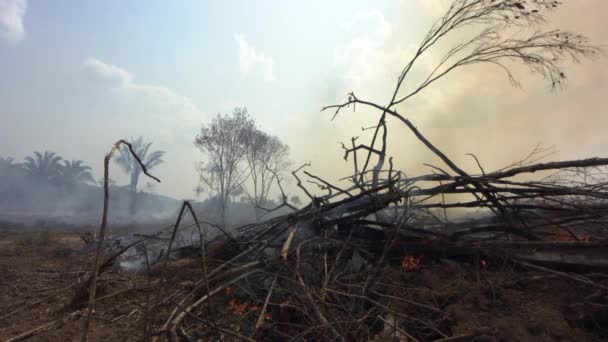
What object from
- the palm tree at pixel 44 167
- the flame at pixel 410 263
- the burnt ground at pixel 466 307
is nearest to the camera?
the burnt ground at pixel 466 307

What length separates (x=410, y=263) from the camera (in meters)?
3.09

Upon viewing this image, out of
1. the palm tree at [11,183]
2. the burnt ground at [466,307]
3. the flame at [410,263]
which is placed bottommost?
the burnt ground at [466,307]

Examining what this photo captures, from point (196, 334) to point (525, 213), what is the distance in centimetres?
345

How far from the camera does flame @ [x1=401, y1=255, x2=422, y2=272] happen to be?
120 inches

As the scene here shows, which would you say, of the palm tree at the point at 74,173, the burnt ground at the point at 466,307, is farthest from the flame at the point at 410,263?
the palm tree at the point at 74,173

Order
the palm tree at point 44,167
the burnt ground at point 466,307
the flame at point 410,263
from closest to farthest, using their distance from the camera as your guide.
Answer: the burnt ground at point 466,307 → the flame at point 410,263 → the palm tree at point 44,167

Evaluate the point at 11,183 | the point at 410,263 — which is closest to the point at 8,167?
the point at 11,183

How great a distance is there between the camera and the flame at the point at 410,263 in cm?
304

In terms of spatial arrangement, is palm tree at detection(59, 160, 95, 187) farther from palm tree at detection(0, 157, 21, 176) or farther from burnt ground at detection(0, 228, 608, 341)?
burnt ground at detection(0, 228, 608, 341)

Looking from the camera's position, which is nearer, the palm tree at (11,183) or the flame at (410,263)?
the flame at (410,263)

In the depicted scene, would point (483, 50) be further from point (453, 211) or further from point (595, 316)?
point (595, 316)

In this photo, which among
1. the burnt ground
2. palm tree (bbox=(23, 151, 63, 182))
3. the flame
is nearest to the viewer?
the burnt ground

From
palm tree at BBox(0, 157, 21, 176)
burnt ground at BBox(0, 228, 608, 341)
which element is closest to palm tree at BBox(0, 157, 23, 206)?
palm tree at BBox(0, 157, 21, 176)

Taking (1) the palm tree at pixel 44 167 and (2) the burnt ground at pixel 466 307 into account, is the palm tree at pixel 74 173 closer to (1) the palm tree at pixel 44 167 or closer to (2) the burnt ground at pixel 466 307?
(1) the palm tree at pixel 44 167
